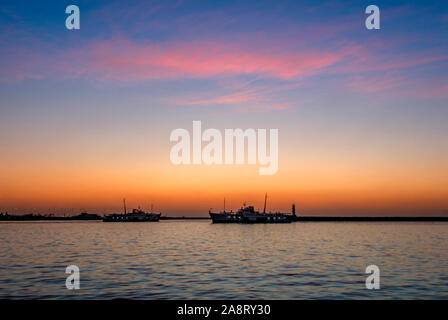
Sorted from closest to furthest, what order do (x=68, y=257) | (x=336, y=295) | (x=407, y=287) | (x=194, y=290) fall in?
(x=336, y=295) → (x=194, y=290) → (x=407, y=287) → (x=68, y=257)

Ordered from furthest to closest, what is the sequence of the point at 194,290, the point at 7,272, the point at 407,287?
the point at 7,272 → the point at 407,287 → the point at 194,290

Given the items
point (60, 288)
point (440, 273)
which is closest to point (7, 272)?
point (60, 288)
